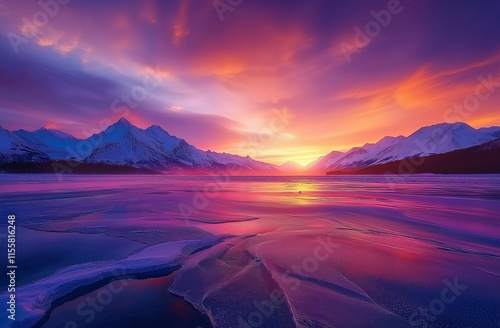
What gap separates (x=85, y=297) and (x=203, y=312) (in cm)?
244

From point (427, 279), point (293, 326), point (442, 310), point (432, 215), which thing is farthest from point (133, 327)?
point (432, 215)

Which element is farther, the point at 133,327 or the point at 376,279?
the point at 376,279

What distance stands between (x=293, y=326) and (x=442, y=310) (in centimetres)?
258

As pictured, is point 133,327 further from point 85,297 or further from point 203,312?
point 85,297

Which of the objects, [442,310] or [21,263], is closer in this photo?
[442,310]

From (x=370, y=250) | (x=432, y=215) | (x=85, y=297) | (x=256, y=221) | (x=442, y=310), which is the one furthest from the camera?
(x=432, y=215)

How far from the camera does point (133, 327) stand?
3.79 m

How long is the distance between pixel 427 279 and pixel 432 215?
9041 mm

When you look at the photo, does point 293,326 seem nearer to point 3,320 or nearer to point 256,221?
point 3,320

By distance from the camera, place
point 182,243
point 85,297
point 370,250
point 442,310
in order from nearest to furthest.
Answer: point 442,310 < point 85,297 < point 370,250 < point 182,243

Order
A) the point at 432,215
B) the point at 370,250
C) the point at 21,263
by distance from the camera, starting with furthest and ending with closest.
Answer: the point at 432,215 < the point at 370,250 < the point at 21,263

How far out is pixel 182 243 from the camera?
7.63 meters

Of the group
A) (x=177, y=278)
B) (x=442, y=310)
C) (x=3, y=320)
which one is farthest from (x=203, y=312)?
(x=442, y=310)

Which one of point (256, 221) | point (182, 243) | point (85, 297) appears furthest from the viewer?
point (256, 221)
